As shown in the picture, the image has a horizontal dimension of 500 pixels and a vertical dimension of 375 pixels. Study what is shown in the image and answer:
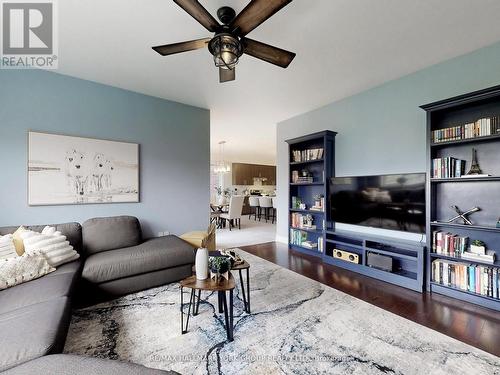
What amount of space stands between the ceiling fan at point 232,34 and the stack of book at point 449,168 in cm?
208

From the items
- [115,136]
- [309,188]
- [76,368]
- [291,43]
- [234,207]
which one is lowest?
[76,368]

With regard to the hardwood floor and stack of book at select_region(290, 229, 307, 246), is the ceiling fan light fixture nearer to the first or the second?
the hardwood floor

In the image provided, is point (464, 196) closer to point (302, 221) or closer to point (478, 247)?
point (478, 247)

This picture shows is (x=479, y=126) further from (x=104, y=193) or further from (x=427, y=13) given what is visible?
(x=104, y=193)

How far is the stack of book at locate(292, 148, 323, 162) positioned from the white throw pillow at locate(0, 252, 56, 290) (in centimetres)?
374

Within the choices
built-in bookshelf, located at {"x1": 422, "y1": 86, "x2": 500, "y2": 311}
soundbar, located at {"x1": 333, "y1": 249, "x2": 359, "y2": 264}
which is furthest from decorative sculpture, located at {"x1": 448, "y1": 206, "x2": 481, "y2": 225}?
soundbar, located at {"x1": 333, "y1": 249, "x2": 359, "y2": 264}

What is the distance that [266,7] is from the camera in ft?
4.58

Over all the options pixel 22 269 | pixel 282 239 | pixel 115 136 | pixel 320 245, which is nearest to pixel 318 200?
pixel 320 245

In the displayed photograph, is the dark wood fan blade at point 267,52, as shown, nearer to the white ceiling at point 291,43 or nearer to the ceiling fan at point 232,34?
the ceiling fan at point 232,34

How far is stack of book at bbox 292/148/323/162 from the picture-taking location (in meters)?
3.89

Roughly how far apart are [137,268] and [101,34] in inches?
94.4

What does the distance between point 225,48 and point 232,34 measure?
0.11 meters

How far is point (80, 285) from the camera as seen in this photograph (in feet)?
7.16

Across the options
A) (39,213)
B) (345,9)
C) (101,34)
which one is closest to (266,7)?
(345,9)
